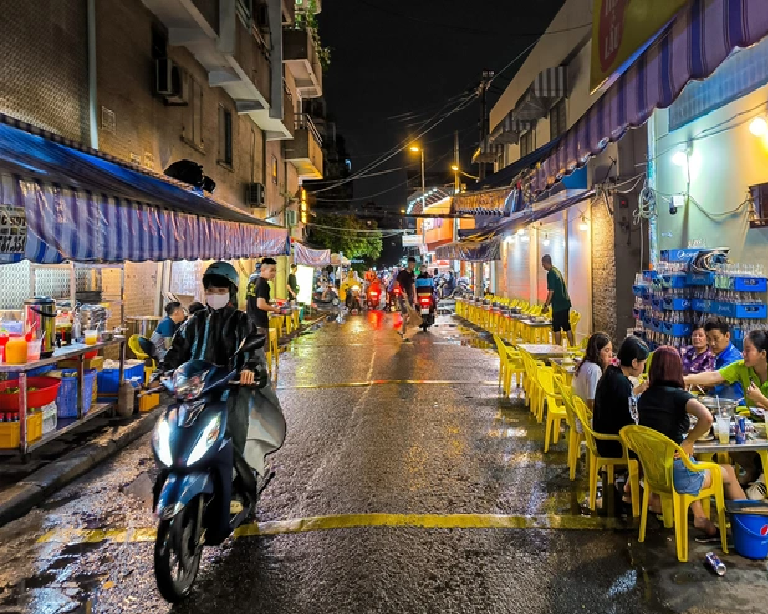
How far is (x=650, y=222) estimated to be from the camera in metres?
12.8

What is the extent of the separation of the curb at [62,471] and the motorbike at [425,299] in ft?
45.7

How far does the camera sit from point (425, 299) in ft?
70.5

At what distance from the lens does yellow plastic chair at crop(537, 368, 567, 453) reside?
727cm

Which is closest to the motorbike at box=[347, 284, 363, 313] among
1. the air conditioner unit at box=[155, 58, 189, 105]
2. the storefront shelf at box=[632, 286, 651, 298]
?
the air conditioner unit at box=[155, 58, 189, 105]

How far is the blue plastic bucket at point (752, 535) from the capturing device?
4.45 m

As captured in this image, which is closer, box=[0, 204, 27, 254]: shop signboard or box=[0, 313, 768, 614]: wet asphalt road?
box=[0, 313, 768, 614]: wet asphalt road

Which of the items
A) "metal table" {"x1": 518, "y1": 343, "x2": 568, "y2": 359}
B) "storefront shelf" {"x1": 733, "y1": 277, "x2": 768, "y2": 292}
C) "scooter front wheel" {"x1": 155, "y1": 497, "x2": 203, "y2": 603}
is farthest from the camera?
"metal table" {"x1": 518, "y1": 343, "x2": 568, "y2": 359}

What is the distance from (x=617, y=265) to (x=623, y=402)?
392 inches

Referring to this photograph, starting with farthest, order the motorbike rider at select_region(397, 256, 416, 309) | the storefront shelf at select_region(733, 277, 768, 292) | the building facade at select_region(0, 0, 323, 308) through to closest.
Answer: the motorbike rider at select_region(397, 256, 416, 309) < the storefront shelf at select_region(733, 277, 768, 292) < the building facade at select_region(0, 0, 323, 308)

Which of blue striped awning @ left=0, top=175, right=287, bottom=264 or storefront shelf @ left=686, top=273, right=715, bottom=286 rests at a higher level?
blue striped awning @ left=0, top=175, right=287, bottom=264

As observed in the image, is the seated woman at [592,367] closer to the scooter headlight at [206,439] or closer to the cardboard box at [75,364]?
the scooter headlight at [206,439]

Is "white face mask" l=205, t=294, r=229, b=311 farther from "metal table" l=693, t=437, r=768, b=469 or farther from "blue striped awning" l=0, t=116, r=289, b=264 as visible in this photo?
"metal table" l=693, t=437, r=768, b=469

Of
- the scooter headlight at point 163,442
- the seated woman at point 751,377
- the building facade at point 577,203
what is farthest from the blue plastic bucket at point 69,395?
the building facade at point 577,203

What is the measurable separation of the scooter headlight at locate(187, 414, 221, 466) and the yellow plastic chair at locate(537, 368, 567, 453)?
4202 millimetres
